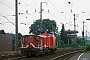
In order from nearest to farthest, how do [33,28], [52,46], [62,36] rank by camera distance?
[52,46]
[33,28]
[62,36]

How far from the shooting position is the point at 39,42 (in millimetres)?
34250

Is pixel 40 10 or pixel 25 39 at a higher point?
pixel 40 10

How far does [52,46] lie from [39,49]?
10.9 meters

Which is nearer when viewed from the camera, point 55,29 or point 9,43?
point 9,43

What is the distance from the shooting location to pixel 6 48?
56688mm

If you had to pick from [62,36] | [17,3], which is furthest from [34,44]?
[62,36]

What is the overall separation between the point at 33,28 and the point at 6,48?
5659 centimetres

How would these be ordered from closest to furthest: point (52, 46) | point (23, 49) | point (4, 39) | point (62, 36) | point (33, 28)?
point (23, 49), point (52, 46), point (4, 39), point (33, 28), point (62, 36)

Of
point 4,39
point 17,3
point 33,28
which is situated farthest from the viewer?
point 33,28

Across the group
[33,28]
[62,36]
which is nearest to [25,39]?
[33,28]

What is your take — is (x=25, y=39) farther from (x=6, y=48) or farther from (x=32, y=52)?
(x=6, y=48)

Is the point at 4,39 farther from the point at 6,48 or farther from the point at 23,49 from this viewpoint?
the point at 23,49

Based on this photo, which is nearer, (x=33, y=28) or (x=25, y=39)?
(x=25, y=39)

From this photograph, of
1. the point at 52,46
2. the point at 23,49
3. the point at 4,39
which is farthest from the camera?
the point at 4,39
